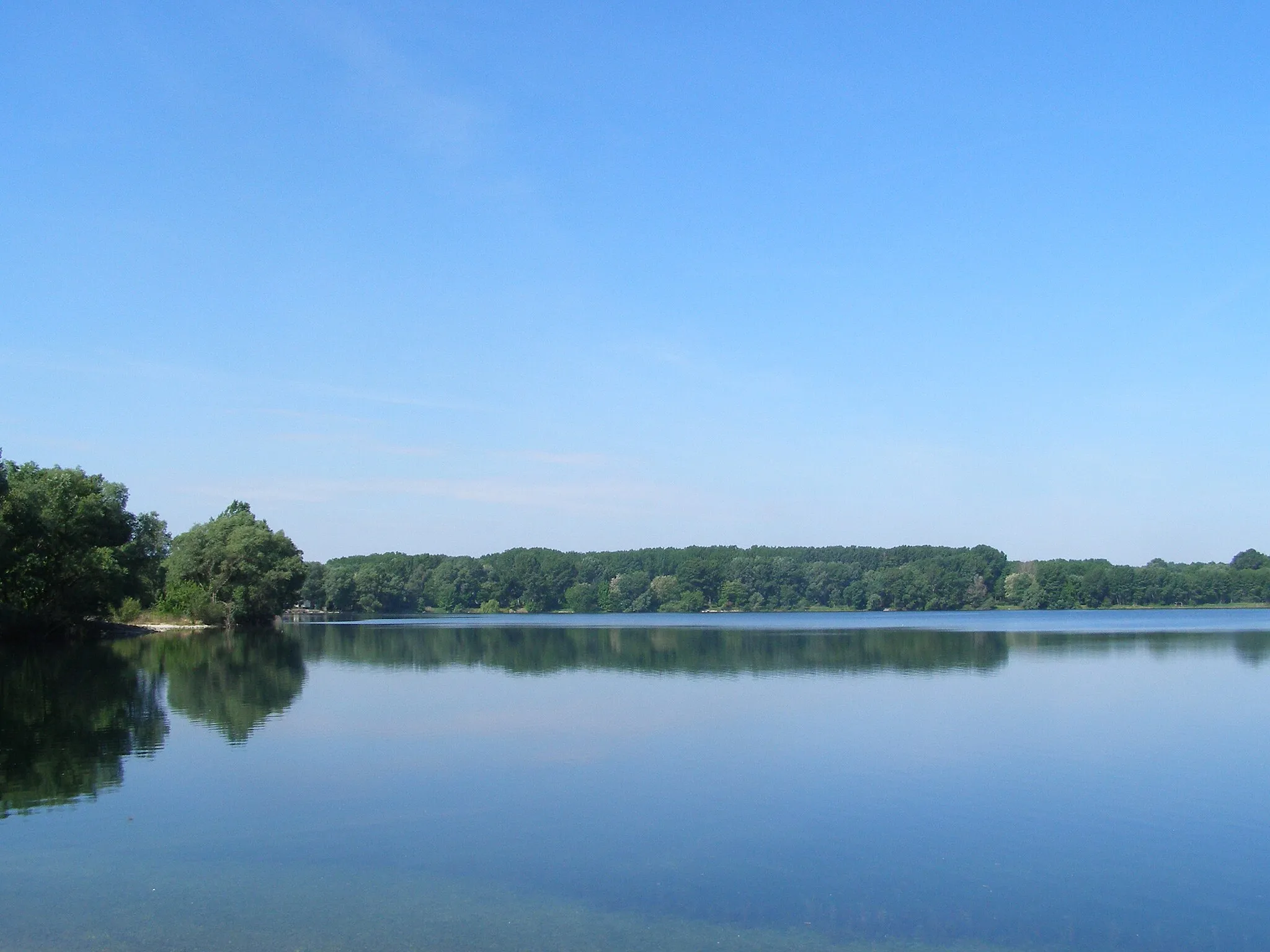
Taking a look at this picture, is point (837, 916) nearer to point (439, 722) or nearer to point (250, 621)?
point (439, 722)

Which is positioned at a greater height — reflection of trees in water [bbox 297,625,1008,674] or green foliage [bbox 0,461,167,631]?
green foliage [bbox 0,461,167,631]

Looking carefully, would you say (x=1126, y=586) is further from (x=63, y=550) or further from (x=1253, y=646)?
(x=63, y=550)

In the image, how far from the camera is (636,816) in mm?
14453

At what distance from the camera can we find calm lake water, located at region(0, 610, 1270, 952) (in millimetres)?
9930

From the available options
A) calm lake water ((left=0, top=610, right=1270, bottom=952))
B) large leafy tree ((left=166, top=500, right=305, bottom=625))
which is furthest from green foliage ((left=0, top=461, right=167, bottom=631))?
calm lake water ((left=0, top=610, right=1270, bottom=952))

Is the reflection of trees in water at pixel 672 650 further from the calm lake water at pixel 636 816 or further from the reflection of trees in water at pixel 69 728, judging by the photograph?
the reflection of trees in water at pixel 69 728

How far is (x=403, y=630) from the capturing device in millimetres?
80125

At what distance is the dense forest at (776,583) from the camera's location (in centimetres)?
13938

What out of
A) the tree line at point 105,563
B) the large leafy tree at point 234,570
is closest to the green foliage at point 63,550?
the tree line at point 105,563

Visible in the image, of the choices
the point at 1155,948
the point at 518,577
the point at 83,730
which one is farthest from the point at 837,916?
the point at 518,577

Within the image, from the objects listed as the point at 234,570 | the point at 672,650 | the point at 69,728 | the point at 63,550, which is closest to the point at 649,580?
the point at 234,570

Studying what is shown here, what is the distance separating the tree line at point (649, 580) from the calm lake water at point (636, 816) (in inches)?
1909

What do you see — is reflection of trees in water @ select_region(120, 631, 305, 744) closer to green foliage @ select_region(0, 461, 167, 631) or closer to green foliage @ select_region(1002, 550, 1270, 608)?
green foliage @ select_region(0, 461, 167, 631)

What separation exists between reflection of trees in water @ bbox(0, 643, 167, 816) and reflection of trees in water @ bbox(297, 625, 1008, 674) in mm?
13182
